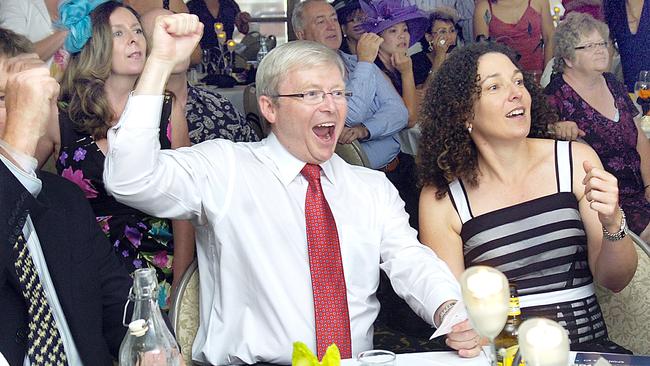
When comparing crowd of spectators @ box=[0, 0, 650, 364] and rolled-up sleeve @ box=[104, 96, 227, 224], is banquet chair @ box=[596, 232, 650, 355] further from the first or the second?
rolled-up sleeve @ box=[104, 96, 227, 224]

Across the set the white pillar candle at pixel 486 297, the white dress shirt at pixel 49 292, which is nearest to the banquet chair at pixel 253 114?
the white dress shirt at pixel 49 292

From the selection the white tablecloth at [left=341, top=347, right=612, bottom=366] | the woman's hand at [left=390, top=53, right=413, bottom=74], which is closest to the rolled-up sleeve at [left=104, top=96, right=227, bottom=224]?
the white tablecloth at [left=341, top=347, right=612, bottom=366]

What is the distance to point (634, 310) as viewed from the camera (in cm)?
256

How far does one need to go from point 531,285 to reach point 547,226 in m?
0.19

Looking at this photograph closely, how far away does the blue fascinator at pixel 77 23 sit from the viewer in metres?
3.17

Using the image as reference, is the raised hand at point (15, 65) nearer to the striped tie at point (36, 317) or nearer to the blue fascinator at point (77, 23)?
the striped tie at point (36, 317)

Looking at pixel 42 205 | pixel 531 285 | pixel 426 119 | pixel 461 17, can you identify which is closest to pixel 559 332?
pixel 42 205

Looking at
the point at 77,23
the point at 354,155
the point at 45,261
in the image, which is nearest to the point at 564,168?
the point at 354,155

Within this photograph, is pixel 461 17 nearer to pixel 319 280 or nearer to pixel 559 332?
pixel 319 280

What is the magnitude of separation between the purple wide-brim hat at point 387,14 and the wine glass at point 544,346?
396 centimetres

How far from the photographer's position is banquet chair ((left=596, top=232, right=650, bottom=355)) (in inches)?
99.9

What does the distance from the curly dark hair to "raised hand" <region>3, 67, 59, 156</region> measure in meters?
1.29

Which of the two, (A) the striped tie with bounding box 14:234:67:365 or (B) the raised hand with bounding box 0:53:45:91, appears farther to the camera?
(B) the raised hand with bounding box 0:53:45:91

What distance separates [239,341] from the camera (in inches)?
92.1
